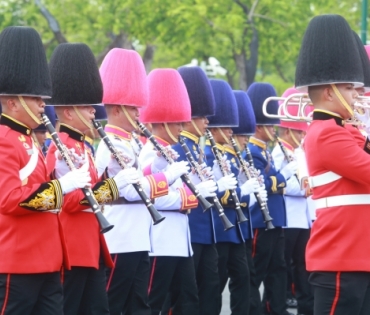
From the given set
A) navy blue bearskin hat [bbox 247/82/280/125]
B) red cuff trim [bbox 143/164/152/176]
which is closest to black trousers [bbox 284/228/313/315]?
navy blue bearskin hat [bbox 247/82/280/125]

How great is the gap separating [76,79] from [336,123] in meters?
1.97

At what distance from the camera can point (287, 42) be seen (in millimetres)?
20531

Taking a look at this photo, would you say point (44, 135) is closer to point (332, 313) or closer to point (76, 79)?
point (76, 79)

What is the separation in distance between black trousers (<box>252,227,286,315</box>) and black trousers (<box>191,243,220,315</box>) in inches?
53.5

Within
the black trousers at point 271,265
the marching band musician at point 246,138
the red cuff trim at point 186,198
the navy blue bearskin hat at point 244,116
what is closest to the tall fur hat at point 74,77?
the red cuff trim at point 186,198

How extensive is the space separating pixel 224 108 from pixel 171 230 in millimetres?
1834

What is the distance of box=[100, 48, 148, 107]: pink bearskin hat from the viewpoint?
7.70 metres

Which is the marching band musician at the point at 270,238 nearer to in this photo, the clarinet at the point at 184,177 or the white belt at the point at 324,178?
the clarinet at the point at 184,177

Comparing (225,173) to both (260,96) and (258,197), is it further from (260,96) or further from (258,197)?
(260,96)

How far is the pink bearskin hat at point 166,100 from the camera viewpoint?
334 inches

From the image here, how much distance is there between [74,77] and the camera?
694 cm

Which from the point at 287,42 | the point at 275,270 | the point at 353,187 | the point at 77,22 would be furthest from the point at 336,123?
the point at 77,22

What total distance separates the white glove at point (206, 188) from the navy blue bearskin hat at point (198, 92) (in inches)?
35.8

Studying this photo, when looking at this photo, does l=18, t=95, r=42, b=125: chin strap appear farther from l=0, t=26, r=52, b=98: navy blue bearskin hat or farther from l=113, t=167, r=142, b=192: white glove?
l=113, t=167, r=142, b=192: white glove
